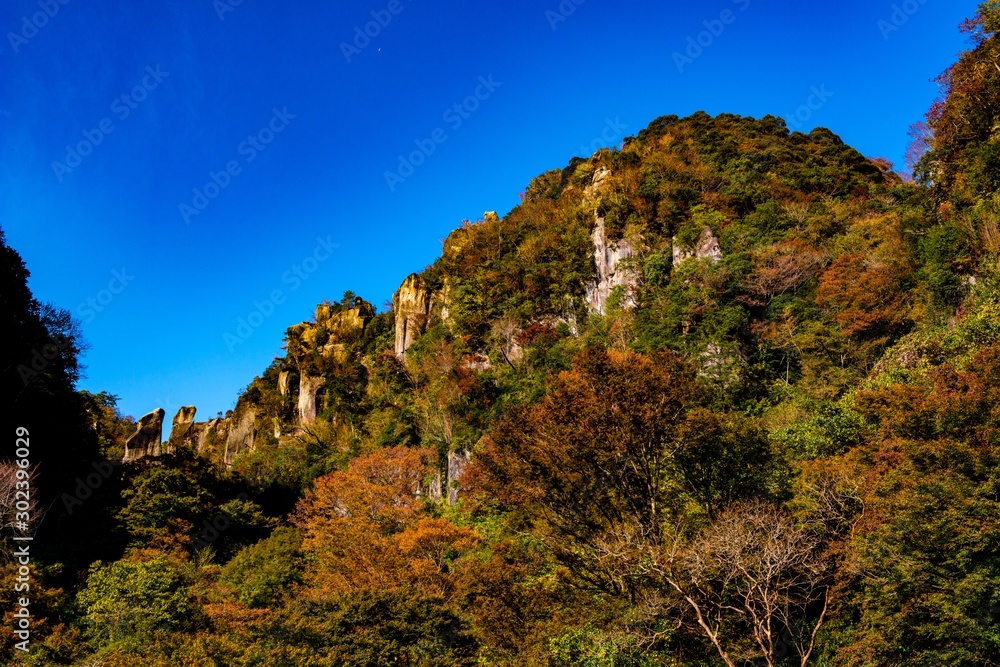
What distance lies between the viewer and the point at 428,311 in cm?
4388

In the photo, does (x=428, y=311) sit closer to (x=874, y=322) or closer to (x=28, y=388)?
(x=28, y=388)

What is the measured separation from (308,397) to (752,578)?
4228 cm

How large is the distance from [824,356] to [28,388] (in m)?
34.4

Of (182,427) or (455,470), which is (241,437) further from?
→ (455,470)

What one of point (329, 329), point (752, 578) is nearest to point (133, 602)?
point (752, 578)

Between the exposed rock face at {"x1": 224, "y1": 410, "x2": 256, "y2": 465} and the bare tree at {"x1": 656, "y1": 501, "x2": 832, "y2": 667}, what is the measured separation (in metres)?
47.5

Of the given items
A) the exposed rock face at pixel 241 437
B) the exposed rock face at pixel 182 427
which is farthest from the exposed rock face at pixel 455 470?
the exposed rock face at pixel 182 427

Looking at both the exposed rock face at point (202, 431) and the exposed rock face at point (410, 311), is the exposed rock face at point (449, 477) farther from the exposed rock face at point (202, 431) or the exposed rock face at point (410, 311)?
the exposed rock face at point (202, 431)

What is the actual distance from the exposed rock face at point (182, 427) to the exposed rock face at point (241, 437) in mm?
10247

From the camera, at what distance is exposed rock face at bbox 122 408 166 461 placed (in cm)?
5191

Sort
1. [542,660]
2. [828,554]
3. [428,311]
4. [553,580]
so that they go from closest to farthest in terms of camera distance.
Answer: [542,660] → [828,554] → [553,580] → [428,311]

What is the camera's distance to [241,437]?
173 ft

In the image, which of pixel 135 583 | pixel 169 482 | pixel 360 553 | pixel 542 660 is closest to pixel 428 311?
pixel 169 482

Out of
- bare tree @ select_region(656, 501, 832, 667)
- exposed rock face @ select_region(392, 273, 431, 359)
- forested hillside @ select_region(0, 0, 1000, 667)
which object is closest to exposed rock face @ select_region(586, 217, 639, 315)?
forested hillside @ select_region(0, 0, 1000, 667)
